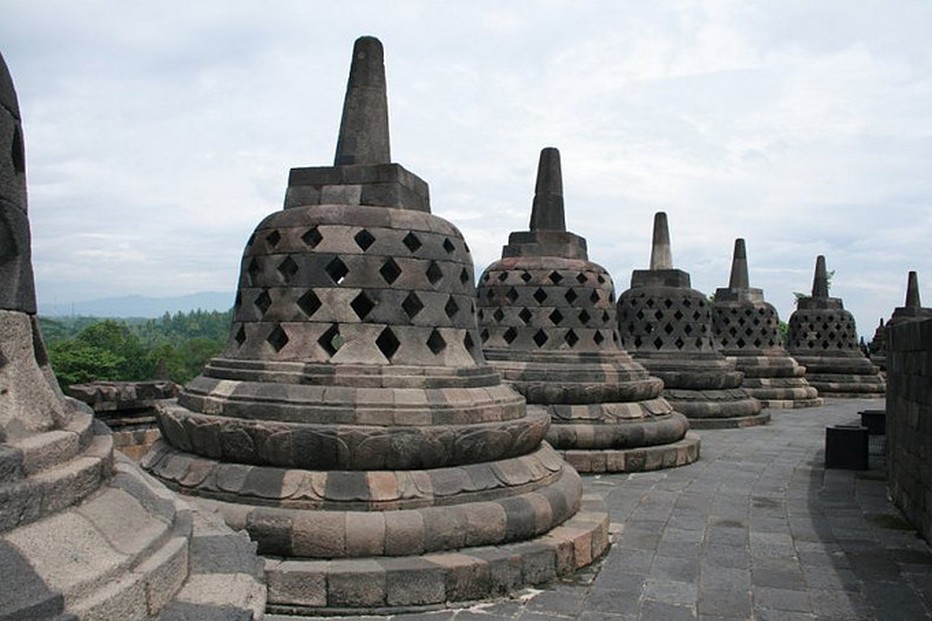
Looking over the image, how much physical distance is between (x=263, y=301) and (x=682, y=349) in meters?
9.80

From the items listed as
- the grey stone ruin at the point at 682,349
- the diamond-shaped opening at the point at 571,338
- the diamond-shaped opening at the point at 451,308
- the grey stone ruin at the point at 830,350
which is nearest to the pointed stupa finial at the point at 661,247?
the grey stone ruin at the point at 682,349

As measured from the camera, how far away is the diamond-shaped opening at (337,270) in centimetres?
570

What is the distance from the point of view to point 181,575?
8.68 feet

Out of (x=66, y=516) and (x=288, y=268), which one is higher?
(x=288, y=268)

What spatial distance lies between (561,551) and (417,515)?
3.29 ft

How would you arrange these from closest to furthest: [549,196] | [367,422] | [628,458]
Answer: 1. [367,422]
2. [628,458]
3. [549,196]

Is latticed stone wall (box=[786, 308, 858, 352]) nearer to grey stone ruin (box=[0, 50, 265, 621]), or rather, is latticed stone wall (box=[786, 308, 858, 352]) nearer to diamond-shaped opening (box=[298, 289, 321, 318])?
diamond-shaped opening (box=[298, 289, 321, 318])

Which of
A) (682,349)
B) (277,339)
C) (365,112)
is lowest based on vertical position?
(277,339)

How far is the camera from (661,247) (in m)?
15.4

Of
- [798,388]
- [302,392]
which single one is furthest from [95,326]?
[302,392]

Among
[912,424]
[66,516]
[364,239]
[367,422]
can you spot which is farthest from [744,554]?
[66,516]

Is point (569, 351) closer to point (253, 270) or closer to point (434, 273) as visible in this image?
point (434, 273)

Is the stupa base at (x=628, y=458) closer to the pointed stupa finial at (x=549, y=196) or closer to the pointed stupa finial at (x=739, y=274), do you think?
the pointed stupa finial at (x=549, y=196)

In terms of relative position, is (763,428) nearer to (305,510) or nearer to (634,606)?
(634,606)
